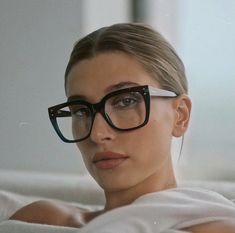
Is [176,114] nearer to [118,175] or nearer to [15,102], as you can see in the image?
[118,175]

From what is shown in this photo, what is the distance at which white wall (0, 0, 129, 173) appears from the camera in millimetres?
1146

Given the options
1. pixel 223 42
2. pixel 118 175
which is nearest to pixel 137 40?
pixel 118 175

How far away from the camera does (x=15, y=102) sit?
1.19 metres

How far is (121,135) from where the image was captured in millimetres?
675

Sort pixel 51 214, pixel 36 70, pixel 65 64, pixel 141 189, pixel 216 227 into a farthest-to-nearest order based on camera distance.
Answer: pixel 36 70, pixel 65 64, pixel 51 214, pixel 141 189, pixel 216 227

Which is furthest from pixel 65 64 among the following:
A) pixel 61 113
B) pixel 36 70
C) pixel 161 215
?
pixel 161 215

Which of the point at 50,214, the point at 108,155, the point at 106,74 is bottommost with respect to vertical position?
the point at 50,214

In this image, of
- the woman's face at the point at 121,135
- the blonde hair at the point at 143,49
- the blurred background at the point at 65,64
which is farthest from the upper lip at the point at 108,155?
the blurred background at the point at 65,64

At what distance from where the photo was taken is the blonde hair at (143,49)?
2.32ft

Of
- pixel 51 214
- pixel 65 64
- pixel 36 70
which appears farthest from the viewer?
pixel 36 70

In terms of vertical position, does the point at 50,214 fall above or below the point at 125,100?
below

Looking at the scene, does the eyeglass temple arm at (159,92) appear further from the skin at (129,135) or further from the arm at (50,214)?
the arm at (50,214)

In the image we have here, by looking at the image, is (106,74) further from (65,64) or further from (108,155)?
(65,64)

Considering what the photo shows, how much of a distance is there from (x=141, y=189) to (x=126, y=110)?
0.11m
